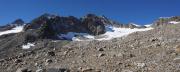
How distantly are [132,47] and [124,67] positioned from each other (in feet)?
27.9

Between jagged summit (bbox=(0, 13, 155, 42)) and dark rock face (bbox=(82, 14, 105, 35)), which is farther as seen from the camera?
dark rock face (bbox=(82, 14, 105, 35))

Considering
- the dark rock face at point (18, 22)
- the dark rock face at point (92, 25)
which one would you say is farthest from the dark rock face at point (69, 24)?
the dark rock face at point (18, 22)

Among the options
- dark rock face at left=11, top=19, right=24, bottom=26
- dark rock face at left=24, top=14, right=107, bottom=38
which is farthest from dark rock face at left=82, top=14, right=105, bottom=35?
dark rock face at left=11, top=19, right=24, bottom=26

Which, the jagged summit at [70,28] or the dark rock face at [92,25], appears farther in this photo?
the dark rock face at [92,25]

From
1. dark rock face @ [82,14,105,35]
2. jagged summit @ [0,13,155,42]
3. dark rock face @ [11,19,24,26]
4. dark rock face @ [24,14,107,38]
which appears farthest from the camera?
dark rock face @ [11,19,24,26]

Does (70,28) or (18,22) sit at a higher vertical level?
(18,22)

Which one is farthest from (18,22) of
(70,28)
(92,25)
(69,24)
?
(70,28)

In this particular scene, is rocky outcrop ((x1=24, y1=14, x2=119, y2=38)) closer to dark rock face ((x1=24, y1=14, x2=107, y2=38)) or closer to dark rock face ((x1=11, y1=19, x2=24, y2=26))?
dark rock face ((x1=24, y1=14, x2=107, y2=38))

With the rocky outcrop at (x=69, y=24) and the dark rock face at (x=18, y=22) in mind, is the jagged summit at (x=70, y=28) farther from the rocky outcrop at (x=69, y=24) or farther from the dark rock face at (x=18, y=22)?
the dark rock face at (x=18, y=22)

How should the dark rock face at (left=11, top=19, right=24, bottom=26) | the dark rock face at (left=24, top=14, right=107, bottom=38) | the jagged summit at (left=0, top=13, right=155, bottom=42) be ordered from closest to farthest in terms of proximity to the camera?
the jagged summit at (left=0, top=13, right=155, bottom=42) → the dark rock face at (left=24, top=14, right=107, bottom=38) → the dark rock face at (left=11, top=19, right=24, bottom=26)

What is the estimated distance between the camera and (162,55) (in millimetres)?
24844

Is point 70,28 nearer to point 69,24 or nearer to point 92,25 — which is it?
point 69,24

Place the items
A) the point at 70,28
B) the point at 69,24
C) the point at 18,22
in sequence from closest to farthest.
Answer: the point at 70,28 → the point at 69,24 → the point at 18,22

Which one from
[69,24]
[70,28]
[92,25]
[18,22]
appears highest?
[18,22]
